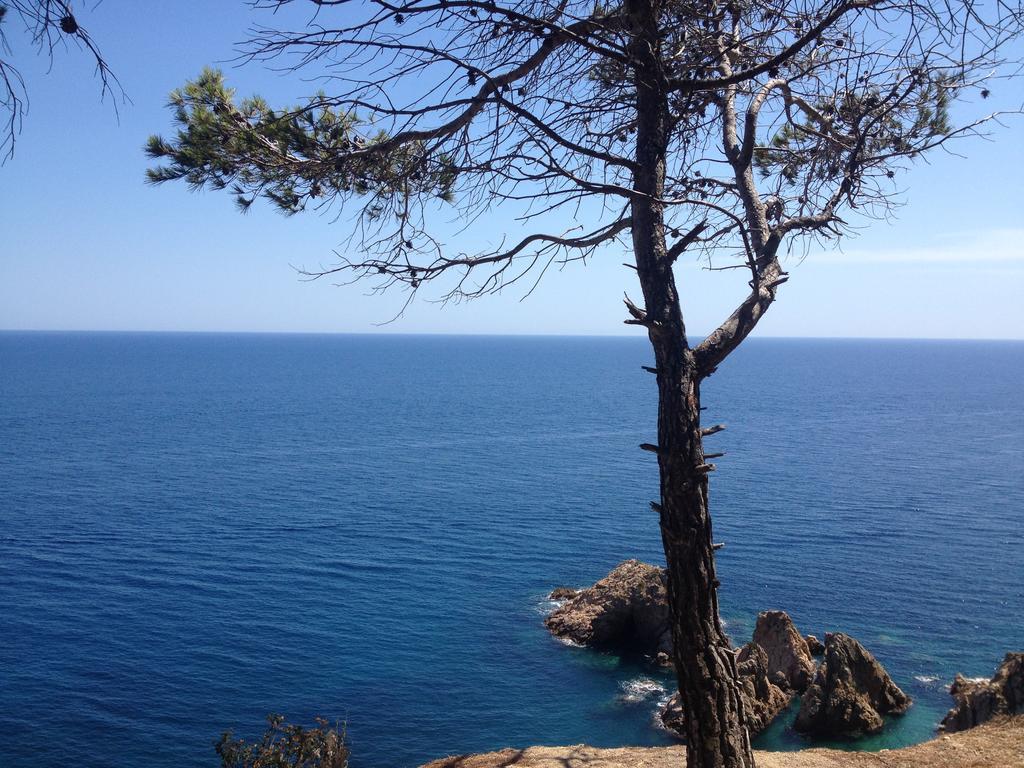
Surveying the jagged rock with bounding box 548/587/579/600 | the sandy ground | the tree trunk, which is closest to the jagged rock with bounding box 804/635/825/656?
the jagged rock with bounding box 548/587/579/600

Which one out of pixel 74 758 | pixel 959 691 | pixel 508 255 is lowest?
pixel 74 758

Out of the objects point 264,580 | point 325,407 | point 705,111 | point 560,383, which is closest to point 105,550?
point 264,580

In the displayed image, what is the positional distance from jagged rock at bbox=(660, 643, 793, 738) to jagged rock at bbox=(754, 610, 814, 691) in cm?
57

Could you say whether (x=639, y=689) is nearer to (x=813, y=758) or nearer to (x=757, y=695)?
(x=757, y=695)

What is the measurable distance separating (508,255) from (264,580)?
30.3 metres

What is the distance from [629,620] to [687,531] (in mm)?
23828

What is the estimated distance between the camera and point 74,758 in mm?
21203

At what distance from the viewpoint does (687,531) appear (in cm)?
707

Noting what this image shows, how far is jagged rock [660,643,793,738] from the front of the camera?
2214 cm

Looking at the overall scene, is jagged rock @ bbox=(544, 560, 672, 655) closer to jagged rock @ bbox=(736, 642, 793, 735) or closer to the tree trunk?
jagged rock @ bbox=(736, 642, 793, 735)

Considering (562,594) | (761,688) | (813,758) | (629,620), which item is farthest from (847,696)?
(562,594)

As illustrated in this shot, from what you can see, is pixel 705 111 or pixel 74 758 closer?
pixel 705 111

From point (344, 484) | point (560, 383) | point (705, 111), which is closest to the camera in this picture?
point (705, 111)

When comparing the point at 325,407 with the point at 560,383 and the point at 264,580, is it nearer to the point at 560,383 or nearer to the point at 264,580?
the point at 560,383
